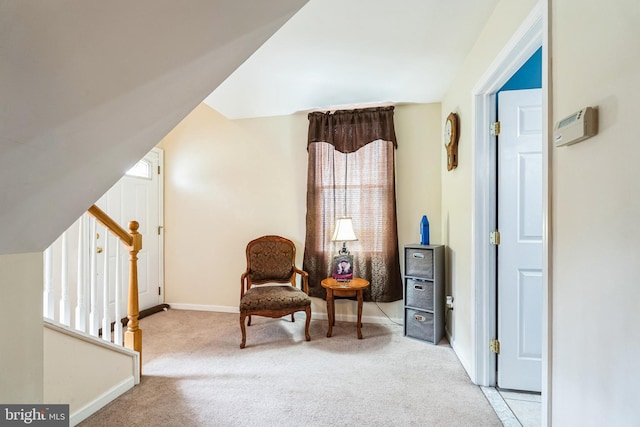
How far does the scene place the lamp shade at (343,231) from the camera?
9.83 feet

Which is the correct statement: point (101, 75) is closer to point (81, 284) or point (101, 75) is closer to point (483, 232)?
point (81, 284)

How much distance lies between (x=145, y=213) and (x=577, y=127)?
3972 millimetres

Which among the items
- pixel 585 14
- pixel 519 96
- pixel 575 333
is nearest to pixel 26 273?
pixel 575 333

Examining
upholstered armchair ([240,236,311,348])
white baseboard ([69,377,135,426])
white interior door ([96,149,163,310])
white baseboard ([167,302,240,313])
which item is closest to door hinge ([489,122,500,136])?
upholstered armchair ([240,236,311,348])

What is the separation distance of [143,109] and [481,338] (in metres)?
2.33

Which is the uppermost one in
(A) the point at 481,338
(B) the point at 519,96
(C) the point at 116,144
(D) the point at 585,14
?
(B) the point at 519,96

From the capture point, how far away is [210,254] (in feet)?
12.1

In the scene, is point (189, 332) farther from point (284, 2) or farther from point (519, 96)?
point (519, 96)

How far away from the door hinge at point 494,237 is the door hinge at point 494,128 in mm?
671

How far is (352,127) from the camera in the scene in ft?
10.6

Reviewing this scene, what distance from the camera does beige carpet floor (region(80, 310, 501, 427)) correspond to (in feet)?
5.58

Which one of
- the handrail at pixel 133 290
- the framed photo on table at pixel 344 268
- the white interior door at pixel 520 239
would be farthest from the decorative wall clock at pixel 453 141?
the handrail at pixel 133 290

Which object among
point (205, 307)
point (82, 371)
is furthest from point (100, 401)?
point (205, 307)

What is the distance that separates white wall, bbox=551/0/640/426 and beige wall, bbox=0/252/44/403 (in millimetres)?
1810
